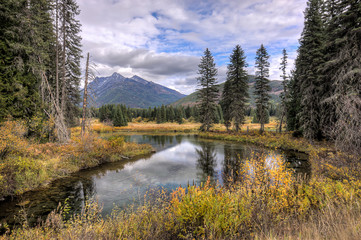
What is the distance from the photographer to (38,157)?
1287cm

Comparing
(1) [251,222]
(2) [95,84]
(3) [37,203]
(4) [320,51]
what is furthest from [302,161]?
(2) [95,84]

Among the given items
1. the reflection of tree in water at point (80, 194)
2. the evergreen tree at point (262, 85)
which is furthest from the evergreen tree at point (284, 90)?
the reflection of tree in water at point (80, 194)

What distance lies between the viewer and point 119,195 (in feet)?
33.1

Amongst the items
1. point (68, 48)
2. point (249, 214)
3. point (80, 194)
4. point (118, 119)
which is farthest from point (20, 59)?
point (118, 119)

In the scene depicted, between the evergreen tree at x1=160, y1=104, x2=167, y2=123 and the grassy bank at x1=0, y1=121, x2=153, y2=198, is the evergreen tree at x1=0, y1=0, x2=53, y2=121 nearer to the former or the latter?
the grassy bank at x1=0, y1=121, x2=153, y2=198

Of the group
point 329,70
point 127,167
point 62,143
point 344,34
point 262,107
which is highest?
point 344,34

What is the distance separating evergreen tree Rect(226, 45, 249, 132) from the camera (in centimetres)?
3391

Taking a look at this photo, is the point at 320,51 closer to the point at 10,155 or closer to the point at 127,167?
the point at 127,167

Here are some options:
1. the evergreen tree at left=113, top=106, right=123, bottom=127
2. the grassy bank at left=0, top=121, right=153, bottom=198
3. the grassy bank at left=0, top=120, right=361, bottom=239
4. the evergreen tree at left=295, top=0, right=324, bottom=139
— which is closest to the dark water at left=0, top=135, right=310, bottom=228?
the grassy bank at left=0, top=121, right=153, bottom=198

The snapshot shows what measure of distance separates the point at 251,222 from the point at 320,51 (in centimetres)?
2561

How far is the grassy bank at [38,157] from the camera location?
9758 millimetres

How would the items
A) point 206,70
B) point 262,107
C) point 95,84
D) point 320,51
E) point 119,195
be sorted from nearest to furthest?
1. point 119,195
2. point 95,84
3. point 320,51
4. point 262,107
5. point 206,70

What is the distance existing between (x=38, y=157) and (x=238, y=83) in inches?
1270

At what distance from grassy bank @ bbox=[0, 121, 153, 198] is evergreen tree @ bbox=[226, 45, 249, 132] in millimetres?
22149
